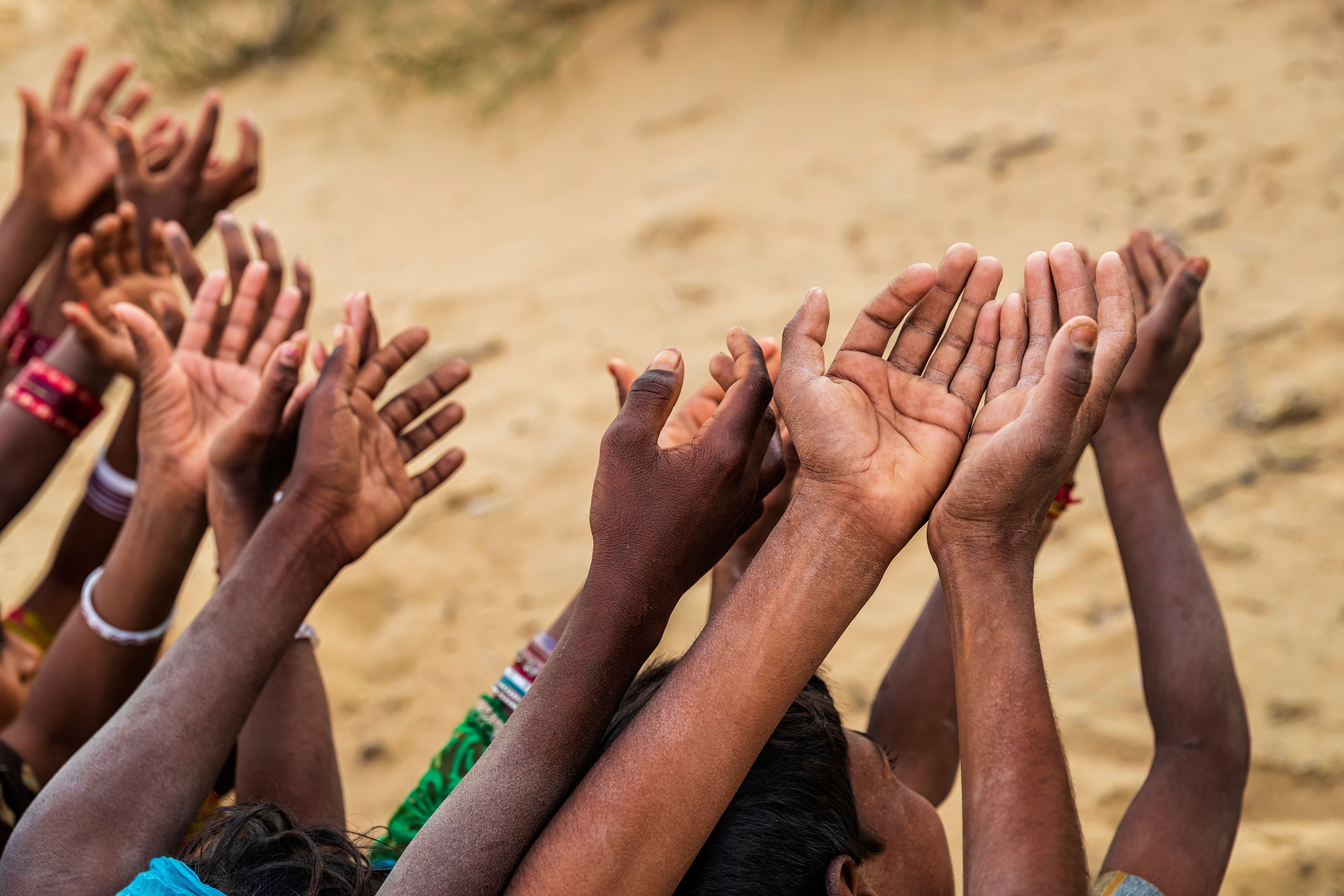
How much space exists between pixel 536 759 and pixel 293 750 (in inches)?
29.4

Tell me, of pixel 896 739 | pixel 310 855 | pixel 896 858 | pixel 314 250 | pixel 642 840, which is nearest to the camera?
pixel 642 840

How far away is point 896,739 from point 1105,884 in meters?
0.51

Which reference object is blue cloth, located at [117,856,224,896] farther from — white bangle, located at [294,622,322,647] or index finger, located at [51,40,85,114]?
index finger, located at [51,40,85,114]

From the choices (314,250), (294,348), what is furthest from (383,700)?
(314,250)

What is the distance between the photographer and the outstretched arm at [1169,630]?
4.91 feet

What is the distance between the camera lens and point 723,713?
1.12m

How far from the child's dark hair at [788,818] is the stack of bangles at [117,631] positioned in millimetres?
725

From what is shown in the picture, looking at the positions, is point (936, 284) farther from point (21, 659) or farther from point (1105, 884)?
point (21, 659)

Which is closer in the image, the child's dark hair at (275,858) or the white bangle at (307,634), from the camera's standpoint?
the child's dark hair at (275,858)

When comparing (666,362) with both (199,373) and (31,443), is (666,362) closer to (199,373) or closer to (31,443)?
(199,373)

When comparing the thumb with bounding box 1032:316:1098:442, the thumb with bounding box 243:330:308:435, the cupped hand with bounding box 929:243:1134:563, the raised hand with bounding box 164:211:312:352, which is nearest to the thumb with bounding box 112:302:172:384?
the raised hand with bounding box 164:211:312:352

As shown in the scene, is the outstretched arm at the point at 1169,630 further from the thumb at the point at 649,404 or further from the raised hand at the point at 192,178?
the raised hand at the point at 192,178

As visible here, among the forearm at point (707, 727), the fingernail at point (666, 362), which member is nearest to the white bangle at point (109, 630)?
the forearm at point (707, 727)

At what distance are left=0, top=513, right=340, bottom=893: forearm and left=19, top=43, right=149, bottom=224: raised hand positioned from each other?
5.45ft
